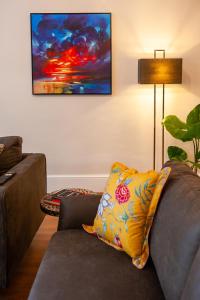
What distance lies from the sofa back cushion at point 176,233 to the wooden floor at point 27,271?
42.4 inches

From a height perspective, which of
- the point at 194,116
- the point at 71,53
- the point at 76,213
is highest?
the point at 71,53

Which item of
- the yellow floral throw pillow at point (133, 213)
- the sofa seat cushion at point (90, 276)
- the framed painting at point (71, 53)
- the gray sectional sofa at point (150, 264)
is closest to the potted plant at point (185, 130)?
the framed painting at point (71, 53)

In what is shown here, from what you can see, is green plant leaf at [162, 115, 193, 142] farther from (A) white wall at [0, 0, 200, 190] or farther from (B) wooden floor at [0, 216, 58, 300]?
(B) wooden floor at [0, 216, 58, 300]

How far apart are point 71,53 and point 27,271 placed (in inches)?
99.9

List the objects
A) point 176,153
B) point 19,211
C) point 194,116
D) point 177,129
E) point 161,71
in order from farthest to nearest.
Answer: point 176,153, point 161,71, point 177,129, point 194,116, point 19,211

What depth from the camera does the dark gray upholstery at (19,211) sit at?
2191 millimetres

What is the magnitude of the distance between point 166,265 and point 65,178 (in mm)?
3139

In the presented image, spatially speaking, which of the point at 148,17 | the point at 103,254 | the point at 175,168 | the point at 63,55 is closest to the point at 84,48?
the point at 63,55

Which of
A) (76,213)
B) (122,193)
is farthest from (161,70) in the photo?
(122,193)

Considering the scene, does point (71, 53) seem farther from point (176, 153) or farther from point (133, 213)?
point (133, 213)

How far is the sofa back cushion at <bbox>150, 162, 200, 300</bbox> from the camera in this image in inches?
54.5

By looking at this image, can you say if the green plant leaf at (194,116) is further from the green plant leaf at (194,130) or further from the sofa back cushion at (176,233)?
the sofa back cushion at (176,233)

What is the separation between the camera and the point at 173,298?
55.7 inches

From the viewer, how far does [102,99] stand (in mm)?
4484
